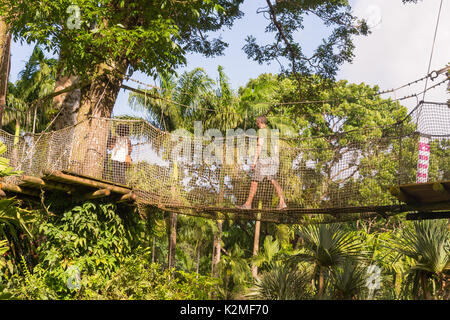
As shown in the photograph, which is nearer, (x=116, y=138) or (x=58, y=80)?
(x=116, y=138)

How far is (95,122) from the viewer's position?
7500 millimetres

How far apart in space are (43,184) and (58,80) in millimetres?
4104

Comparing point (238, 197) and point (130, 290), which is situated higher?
point (238, 197)

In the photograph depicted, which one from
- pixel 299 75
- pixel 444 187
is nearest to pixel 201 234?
pixel 299 75

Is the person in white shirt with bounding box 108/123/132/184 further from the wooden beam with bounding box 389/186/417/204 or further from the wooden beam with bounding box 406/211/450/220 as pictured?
the wooden beam with bounding box 406/211/450/220

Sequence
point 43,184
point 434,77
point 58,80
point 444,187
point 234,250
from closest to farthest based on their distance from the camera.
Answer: point 444,187 → point 434,77 → point 43,184 → point 58,80 → point 234,250

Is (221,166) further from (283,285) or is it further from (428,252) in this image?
(428,252)

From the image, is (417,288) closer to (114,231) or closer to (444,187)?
(444,187)

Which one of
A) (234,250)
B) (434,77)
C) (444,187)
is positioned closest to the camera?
(444,187)

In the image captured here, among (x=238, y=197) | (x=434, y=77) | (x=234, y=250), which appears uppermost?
(x=434, y=77)

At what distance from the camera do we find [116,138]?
727 centimetres

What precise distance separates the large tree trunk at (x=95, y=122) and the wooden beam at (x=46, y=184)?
299 mm

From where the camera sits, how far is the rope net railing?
6.32 metres

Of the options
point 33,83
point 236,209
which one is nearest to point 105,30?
point 236,209
